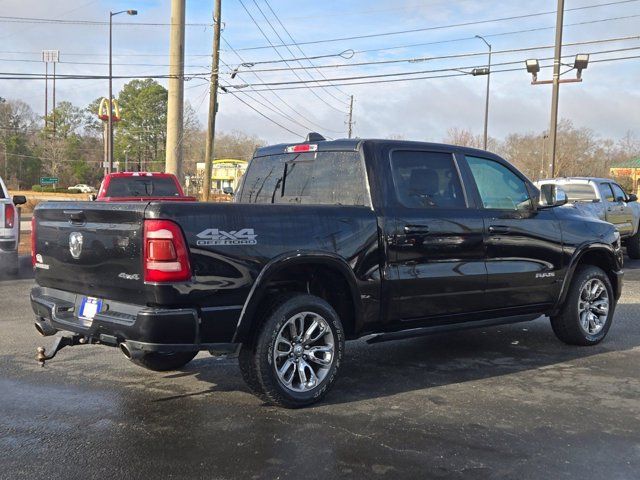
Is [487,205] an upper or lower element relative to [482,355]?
upper

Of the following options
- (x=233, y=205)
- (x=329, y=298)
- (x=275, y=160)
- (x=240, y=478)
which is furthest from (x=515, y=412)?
(x=275, y=160)

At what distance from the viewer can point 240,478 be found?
3502 mm

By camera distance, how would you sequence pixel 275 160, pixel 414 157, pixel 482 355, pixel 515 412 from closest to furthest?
1. pixel 515 412
2. pixel 414 157
3. pixel 275 160
4. pixel 482 355

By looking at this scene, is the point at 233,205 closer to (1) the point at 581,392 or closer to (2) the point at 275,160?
(2) the point at 275,160

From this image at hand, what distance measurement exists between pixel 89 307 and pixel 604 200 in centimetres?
1240

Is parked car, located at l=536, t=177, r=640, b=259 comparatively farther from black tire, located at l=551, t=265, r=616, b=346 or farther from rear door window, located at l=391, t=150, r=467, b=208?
rear door window, located at l=391, t=150, r=467, b=208

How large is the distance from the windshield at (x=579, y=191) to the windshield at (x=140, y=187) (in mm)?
8493

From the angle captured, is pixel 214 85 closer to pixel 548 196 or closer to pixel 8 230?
pixel 8 230

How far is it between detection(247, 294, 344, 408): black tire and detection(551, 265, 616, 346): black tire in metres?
2.85

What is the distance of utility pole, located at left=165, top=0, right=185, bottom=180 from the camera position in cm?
2084

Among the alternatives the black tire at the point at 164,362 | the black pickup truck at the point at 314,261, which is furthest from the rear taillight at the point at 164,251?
the black tire at the point at 164,362

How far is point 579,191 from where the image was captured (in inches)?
559

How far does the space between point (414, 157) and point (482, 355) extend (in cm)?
215

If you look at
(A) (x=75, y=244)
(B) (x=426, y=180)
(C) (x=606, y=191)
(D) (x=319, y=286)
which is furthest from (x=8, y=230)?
(C) (x=606, y=191)
